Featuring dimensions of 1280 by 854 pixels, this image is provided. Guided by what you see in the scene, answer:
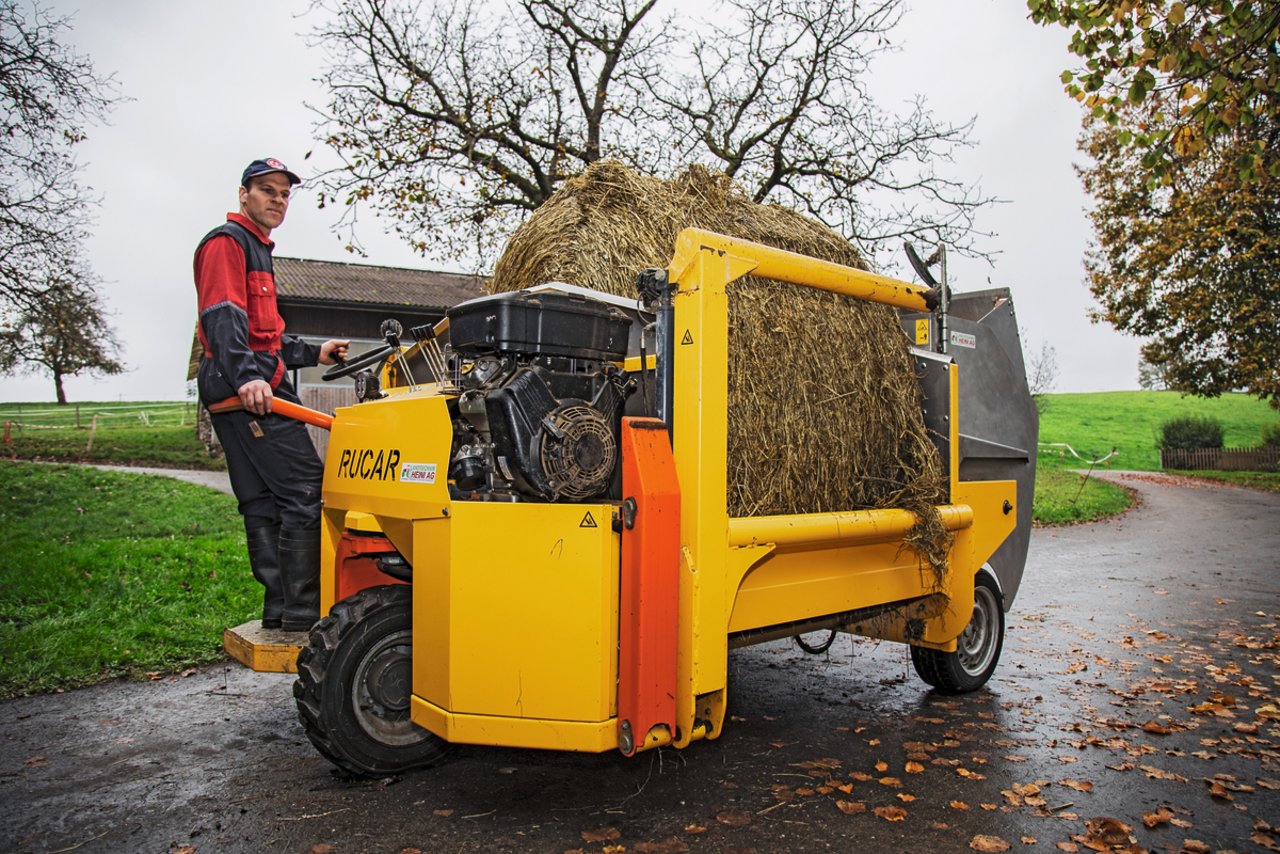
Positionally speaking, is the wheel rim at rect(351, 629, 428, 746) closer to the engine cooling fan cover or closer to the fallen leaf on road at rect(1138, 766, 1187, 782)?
the engine cooling fan cover

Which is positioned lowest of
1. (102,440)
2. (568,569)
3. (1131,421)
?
(568,569)

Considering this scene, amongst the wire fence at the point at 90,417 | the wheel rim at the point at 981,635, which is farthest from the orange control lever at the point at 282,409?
the wire fence at the point at 90,417

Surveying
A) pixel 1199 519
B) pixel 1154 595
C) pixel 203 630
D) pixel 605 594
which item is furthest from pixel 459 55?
pixel 1199 519

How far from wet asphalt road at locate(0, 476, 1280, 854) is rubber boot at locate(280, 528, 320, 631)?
0.62 meters

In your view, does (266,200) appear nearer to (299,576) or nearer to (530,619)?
(299,576)

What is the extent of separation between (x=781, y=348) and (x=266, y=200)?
258 centimetres

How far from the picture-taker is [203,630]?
6.42 m

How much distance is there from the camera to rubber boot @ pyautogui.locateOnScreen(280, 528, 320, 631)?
13.7ft

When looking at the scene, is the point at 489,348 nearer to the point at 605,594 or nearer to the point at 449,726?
the point at 605,594

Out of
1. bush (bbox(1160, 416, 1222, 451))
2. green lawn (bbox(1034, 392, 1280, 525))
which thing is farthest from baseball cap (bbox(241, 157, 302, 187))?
bush (bbox(1160, 416, 1222, 451))

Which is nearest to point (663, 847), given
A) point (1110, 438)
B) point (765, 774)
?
point (765, 774)

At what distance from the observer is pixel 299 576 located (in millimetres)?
Answer: 4176

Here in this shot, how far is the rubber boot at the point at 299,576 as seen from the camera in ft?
13.7

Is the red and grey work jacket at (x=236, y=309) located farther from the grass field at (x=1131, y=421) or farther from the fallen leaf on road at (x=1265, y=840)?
the grass field at (x=1131, y=421)
